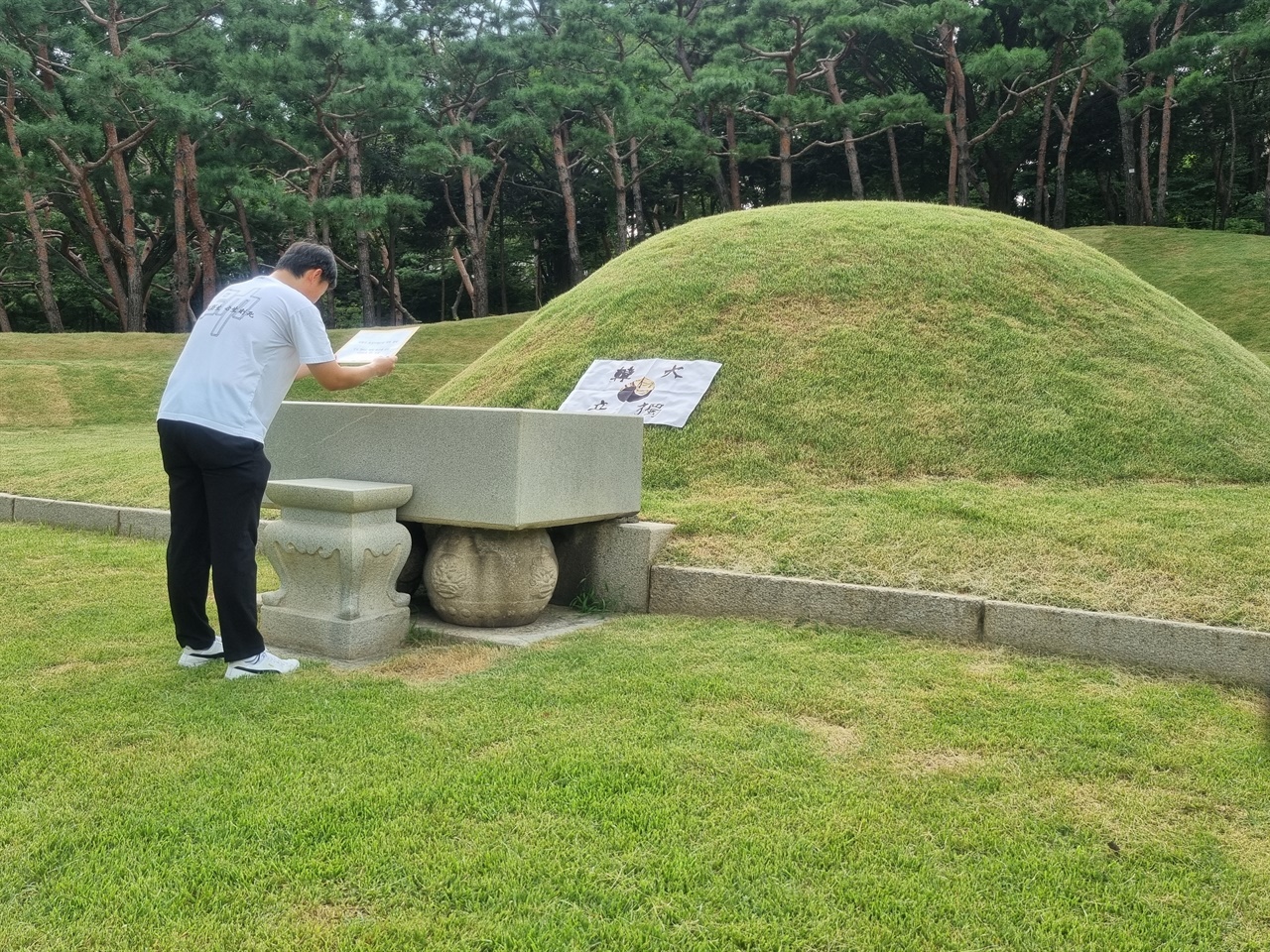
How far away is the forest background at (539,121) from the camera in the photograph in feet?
57.1

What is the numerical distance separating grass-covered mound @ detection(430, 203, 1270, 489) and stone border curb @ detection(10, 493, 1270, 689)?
1.46 metres

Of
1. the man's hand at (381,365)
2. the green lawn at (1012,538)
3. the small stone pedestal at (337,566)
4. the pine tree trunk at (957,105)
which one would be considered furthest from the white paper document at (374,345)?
the pine tree trunk at (957,105)

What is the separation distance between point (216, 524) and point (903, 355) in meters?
4.76

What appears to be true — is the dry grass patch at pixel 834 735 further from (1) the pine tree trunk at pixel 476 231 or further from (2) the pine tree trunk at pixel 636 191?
(1) the pine tree trunk at pixel 476 231

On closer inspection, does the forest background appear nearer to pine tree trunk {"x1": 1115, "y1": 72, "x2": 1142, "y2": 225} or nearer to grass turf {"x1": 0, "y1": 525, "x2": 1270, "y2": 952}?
pine tree trunk {"x1": 1115, "y1": 72, "x2": 1142, "y2": 225}

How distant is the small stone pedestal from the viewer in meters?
3.46

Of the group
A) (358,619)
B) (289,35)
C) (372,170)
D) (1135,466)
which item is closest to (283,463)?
(358,619)

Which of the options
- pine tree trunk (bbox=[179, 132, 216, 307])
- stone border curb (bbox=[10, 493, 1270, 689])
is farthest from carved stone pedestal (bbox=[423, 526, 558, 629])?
pine tree trunk (bbox=[179, 132, 216, 307])

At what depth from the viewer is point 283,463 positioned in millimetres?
4086

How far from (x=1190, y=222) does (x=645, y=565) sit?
27569 millimetres

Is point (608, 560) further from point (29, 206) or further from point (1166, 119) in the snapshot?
point (1166, 119)

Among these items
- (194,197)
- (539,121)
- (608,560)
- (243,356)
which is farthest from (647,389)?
(539,121)

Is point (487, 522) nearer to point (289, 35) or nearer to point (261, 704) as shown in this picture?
point (261, 704)

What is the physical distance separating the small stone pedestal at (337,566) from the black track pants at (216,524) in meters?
0.25
